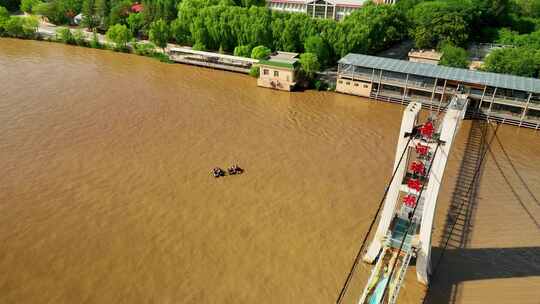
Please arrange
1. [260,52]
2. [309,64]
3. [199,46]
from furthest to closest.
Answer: [199,46] < [260,52] < [309,64]

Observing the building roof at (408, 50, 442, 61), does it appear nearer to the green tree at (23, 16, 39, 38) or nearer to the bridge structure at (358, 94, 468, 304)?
the bridge structure at (358, 94, 468, 304)

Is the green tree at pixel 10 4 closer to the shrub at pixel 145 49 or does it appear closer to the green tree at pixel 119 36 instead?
the green tree at pixel 119 36

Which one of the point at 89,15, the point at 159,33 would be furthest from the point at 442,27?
the point at 89,15

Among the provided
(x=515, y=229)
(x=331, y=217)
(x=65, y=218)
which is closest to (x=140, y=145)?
(x=65, y=218)

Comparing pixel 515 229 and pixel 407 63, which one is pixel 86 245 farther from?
pixel 407 63

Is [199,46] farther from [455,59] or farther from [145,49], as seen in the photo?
[455,59]

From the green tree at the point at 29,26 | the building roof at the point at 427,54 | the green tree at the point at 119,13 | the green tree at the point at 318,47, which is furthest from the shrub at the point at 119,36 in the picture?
the building roof at the point at 427,54

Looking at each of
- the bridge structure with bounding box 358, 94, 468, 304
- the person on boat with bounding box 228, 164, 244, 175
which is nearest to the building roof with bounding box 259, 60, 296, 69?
the person on boat with bounding box 228, 164, 244, 175
